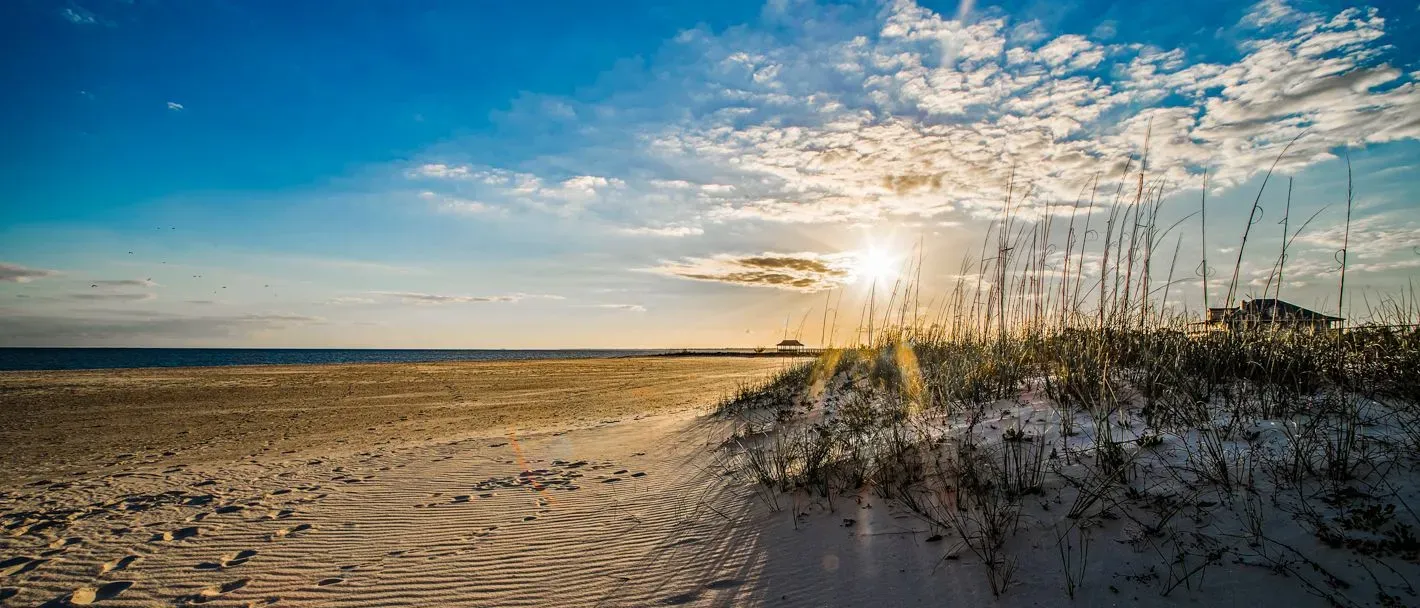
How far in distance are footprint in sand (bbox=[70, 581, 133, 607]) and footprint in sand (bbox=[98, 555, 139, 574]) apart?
0.86 feet

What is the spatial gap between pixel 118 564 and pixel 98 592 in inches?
19.4

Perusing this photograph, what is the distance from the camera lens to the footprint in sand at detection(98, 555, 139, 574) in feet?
13.2

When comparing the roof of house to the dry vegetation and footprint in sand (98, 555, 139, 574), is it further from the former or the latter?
footprint in sand (98, 555, 139, 574)

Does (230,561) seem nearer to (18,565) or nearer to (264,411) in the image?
(18,565)

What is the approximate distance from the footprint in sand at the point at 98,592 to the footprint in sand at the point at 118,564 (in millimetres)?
262

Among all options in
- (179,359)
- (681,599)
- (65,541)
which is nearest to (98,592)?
(65,541)

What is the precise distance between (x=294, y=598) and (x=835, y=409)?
5930 mm

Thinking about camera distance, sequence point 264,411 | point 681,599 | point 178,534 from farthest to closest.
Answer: point 264,411
point 178,534
point 681,599

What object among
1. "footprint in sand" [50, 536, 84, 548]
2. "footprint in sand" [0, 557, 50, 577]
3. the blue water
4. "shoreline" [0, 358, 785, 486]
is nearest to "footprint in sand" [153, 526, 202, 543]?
"footprint in sand" [50, 536, 84, 548]

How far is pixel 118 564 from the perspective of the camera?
4.11m

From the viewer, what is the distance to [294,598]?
3631mm

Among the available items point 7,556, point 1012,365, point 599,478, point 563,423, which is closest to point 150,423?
point 563,423

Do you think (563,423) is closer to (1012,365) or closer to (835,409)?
(835,409)

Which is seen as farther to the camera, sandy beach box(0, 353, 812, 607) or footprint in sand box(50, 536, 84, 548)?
footprint in sand box(50, 536, 84, 548)
